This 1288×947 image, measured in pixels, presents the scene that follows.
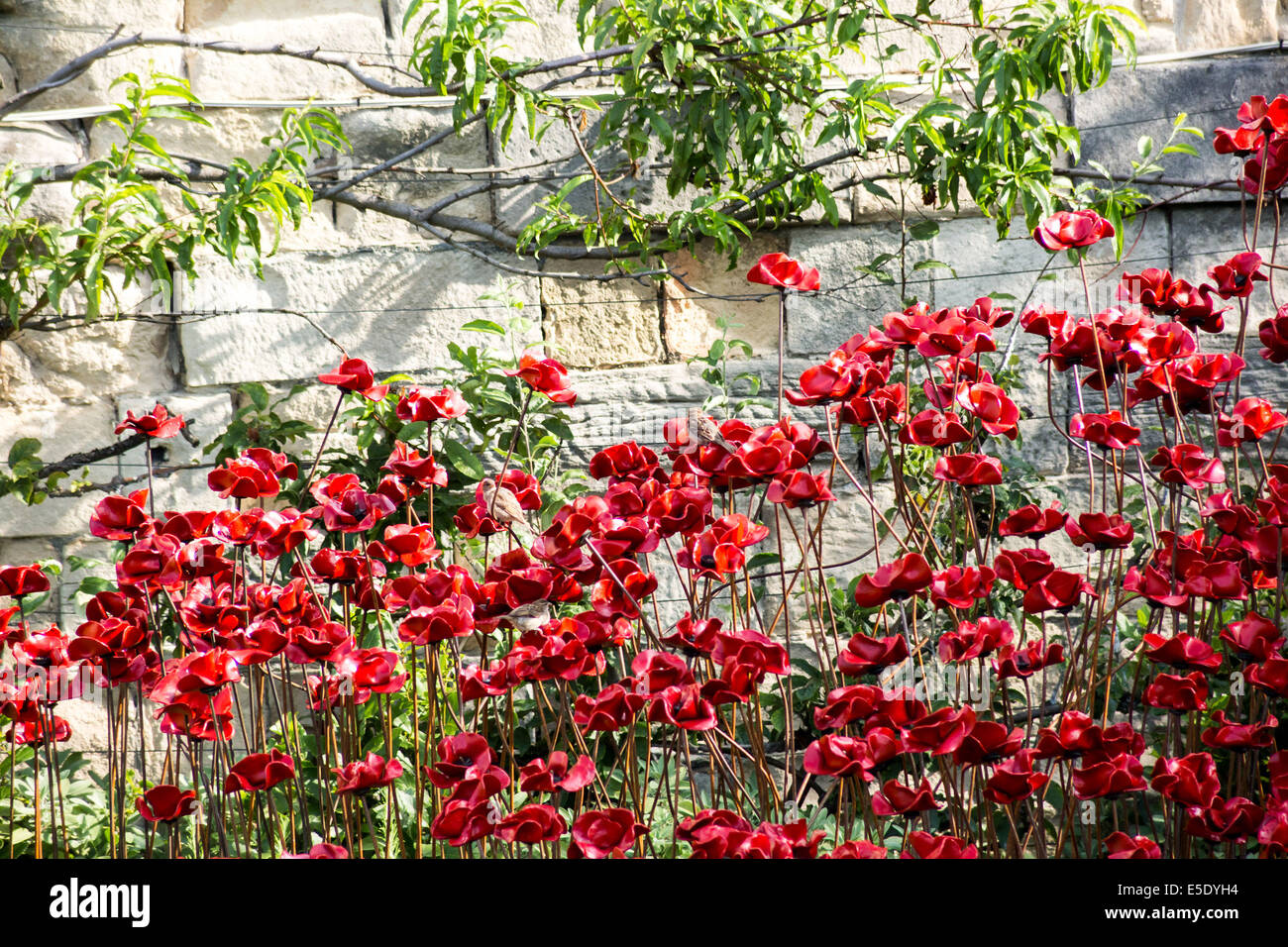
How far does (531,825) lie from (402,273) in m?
2.00

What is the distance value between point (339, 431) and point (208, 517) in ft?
4.20

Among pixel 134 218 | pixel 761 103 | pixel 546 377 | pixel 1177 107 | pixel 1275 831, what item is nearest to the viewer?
pixel 1275 831

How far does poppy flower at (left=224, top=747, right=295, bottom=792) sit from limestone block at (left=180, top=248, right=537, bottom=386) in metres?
1.62

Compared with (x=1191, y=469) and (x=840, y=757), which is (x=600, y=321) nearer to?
(x=1191, y=469)

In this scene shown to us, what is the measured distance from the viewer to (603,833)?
0.97m

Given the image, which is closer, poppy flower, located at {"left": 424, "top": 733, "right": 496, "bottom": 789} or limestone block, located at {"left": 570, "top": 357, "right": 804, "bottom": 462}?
poppy flower, located at {"left": 424, "top": 733, "right": 496, "bottom": 789}

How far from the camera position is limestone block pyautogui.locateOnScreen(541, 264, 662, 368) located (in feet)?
8.95

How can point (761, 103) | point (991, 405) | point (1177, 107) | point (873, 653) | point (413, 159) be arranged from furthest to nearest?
point (413, 159)
point (1177, 107)
point (761, 103)
point (991, 405)
point (873, 653)

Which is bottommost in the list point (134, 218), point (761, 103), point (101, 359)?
point (101, 359)

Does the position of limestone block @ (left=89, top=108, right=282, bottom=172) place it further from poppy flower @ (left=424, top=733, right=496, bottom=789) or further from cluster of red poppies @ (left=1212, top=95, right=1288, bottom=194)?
cluster of red poppies @ (left=1212, top=95, right=1288, bottom=194)

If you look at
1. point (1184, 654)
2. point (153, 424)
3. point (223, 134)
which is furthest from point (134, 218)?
point (1184, 654)

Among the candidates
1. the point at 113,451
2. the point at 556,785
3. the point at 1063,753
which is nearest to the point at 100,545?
the point at 113,451

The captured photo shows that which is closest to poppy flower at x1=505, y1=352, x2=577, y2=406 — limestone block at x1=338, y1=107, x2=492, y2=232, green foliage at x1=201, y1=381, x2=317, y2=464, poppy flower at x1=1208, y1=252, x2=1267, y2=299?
poppy flower at x1=1208, y1=252, x2=1267, y2=299

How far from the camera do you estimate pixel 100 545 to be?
267 cm
